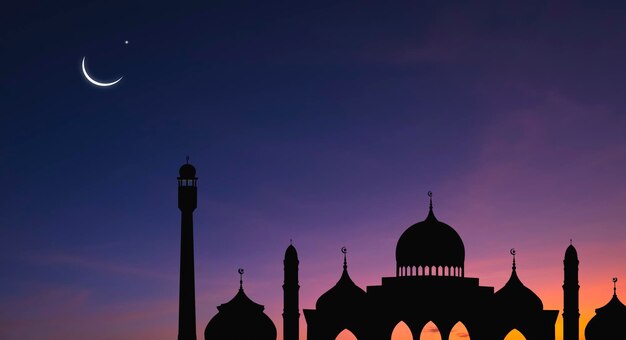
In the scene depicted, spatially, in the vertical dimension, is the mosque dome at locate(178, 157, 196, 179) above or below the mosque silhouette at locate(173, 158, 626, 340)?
above

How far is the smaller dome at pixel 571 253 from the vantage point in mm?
167500

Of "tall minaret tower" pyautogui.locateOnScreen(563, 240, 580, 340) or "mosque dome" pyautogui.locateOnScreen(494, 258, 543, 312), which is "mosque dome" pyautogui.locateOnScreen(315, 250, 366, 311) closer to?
"mosque dome" pyautogui.locateOnScreen(494, 258, 543, 312)

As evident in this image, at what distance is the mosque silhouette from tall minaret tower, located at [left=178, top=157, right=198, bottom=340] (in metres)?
0.73

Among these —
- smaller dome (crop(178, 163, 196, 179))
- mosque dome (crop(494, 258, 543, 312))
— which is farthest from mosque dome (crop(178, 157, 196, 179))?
mosque dome (crop(494, 258, 543, 312))

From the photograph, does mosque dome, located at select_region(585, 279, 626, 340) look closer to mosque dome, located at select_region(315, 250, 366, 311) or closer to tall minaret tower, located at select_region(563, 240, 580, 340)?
tall minaret tower, located at select_region(563, 240, 580, 340)

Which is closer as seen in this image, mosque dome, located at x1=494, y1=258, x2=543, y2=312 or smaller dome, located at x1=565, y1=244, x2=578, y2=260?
mosque dome, located at x1=494, y1=258, x2=543, y2=312

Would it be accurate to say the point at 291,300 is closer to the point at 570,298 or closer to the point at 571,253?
the point at 570,298

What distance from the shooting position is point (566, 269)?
167 m

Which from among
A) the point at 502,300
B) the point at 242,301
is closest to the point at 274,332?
the point at 242,301

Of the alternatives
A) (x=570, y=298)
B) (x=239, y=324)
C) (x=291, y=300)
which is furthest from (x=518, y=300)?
(x=239, y=324)

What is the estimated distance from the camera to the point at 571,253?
550 ft

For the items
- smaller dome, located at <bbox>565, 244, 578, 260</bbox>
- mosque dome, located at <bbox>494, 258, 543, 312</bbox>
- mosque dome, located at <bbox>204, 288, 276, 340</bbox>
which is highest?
smaller dome, located at <bbox>565, 244, 578, 260</bbox>

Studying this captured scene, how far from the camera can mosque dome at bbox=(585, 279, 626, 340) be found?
168 metres

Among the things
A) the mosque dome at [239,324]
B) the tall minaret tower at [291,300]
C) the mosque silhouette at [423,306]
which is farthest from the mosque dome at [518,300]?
the mosque dome at [239,324]
